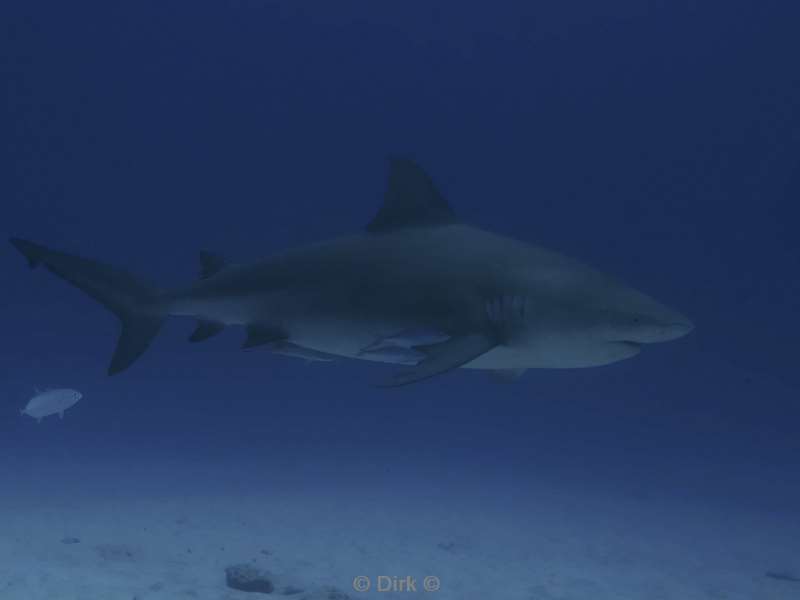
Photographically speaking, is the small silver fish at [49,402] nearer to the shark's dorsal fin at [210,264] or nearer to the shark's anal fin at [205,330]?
the shark's dorsal fin at [210,264]

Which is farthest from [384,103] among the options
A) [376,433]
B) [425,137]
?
[376,433]

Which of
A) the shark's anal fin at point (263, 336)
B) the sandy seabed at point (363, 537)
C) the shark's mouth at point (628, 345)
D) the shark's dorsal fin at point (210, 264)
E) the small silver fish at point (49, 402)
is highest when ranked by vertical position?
the shark's dorsal fin at point (210, 264)

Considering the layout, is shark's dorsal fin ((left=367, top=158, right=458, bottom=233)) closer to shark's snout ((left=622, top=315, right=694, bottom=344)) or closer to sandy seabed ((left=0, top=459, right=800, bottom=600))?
shark's snout ((left=622, top=315, right=694, bottom=344))

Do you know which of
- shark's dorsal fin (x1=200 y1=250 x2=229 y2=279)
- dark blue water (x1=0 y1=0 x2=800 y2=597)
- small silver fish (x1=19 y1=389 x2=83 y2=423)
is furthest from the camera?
dark blue water (x1=0 y1=0 x2=800 y2=597)

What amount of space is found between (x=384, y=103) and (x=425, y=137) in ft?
12.0

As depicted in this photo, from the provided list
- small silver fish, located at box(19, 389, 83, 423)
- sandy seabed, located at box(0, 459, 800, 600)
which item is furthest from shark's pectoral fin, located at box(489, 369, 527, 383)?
small silver fish, located at box(19, 389, 83, 423)

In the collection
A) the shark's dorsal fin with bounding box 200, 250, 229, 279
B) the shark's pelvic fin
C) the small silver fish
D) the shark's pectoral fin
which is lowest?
the small silver fish

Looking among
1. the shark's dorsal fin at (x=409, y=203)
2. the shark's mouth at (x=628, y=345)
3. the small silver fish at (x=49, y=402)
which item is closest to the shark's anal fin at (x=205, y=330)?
the shark's dorsal fin at (x=409, y=203)

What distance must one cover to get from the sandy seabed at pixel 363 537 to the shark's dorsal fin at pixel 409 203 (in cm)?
631

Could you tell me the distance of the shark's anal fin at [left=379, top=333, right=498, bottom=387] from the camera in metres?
3.48

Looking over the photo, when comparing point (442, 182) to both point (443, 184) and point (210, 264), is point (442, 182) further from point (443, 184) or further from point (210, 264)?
point (210, 264)

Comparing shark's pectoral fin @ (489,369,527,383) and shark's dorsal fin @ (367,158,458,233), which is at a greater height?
shark's dorsal fin @ (367,158,458,233)

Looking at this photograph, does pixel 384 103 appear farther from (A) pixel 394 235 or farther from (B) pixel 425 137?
(A) pixel 394 235

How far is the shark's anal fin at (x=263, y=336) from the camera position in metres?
4.69
